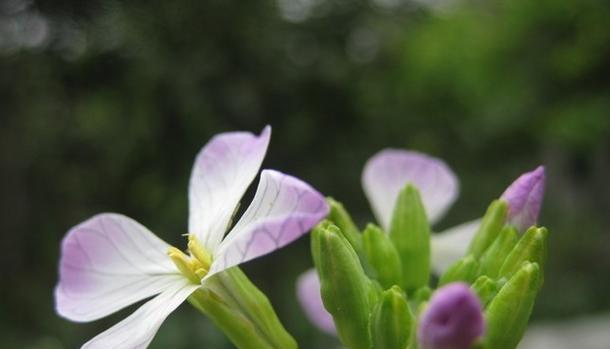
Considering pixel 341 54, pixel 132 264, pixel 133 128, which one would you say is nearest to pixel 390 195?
pixel 132 264

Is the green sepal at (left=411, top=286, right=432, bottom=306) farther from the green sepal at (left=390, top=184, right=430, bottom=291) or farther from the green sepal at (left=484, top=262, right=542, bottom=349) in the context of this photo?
the green sepal at (left=484, top=262, right=542, bottom=349)

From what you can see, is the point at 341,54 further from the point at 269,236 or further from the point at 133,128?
the point at 269,236

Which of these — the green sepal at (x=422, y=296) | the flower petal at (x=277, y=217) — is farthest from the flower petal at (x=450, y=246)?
the flower petal at (x=277, y=217)

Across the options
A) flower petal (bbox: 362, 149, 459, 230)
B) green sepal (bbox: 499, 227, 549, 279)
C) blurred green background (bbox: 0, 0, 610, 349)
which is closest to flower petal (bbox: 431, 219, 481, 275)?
flower petal (bbox: 362, 149, 459, 230)

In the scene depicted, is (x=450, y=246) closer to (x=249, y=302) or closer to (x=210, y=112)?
(x=249, y=302)

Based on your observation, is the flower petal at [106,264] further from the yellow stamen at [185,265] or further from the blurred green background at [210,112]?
the blurred green background at [210,112]

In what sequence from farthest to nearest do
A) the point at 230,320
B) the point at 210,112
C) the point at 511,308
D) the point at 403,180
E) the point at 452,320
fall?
the point at 210,112, the point at 403,180, the point at 230,320, the point at 511,308, the point at 452,320

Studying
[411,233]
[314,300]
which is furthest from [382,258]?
[314,300]
